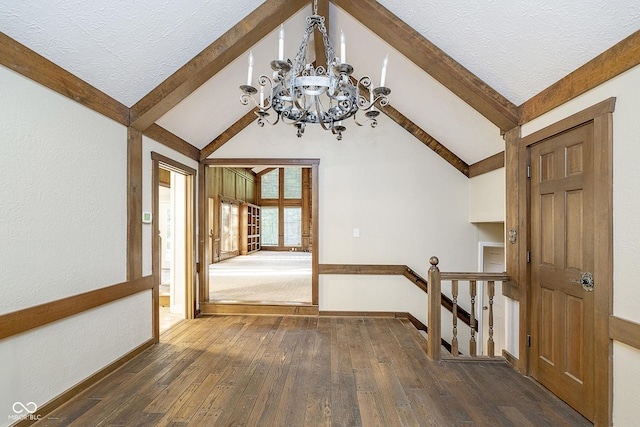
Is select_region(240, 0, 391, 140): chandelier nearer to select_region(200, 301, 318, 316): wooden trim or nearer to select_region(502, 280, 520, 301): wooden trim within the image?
select_region(502, 280, 520, 301): wooden trim

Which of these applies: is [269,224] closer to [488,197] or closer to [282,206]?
[282,206]

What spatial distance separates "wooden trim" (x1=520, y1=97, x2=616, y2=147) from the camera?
6.33 ft

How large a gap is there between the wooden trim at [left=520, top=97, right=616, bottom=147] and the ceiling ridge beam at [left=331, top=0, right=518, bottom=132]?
0.88ft

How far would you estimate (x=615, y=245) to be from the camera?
6.26 feet

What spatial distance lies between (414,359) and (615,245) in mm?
1843

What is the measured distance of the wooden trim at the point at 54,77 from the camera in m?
1.85

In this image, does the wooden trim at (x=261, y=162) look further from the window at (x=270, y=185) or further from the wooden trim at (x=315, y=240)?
the window at (x=270, y=185)

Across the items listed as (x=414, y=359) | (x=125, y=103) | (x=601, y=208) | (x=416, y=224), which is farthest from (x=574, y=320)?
(x=125, y=103)

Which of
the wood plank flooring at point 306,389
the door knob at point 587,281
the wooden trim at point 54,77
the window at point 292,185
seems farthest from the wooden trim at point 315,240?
the window at point 292,185

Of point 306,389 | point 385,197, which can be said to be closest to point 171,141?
point 385,197

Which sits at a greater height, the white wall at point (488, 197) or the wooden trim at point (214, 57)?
the wooden trim at point (214, 57)

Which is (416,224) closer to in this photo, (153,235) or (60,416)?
(153,235)

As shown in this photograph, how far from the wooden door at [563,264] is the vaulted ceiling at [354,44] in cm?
57

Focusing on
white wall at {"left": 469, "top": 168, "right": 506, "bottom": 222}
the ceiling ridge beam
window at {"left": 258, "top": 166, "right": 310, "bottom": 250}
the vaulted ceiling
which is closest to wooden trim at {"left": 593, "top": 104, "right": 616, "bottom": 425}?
the vaulted ceiling
